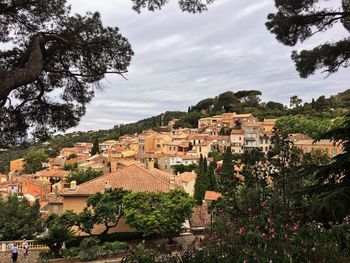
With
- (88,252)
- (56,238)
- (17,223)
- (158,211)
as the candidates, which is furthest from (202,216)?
(17,223)

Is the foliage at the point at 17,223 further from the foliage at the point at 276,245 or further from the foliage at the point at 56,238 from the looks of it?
the foliage at the point at 276,245

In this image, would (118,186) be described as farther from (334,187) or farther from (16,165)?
(16,165)

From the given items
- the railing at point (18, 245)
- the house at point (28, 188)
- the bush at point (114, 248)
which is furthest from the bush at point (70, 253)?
the house at point (28, 188)

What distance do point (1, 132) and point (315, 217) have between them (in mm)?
5659

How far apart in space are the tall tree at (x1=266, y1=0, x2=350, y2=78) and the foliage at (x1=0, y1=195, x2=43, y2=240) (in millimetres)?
18693

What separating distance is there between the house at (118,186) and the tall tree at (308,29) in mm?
14781

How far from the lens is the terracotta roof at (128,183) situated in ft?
74.3

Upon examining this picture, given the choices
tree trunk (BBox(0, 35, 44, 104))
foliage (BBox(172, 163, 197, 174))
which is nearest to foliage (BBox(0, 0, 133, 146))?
tree trunk (BBox(0, 35, 44, 104))

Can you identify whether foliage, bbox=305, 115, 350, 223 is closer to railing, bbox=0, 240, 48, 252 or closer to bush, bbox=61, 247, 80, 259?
bush, bbox=61, 247, 80, 259

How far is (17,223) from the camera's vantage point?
70.6 ft

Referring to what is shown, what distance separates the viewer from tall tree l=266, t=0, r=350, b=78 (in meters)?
6.97

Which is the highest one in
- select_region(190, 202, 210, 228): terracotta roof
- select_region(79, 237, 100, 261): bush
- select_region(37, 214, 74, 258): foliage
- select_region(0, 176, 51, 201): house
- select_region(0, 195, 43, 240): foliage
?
select_region(190, 202, 210, 228): terracotta roof

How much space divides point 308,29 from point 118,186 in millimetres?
18207

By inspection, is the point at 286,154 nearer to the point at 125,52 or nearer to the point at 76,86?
the point at 125,52
